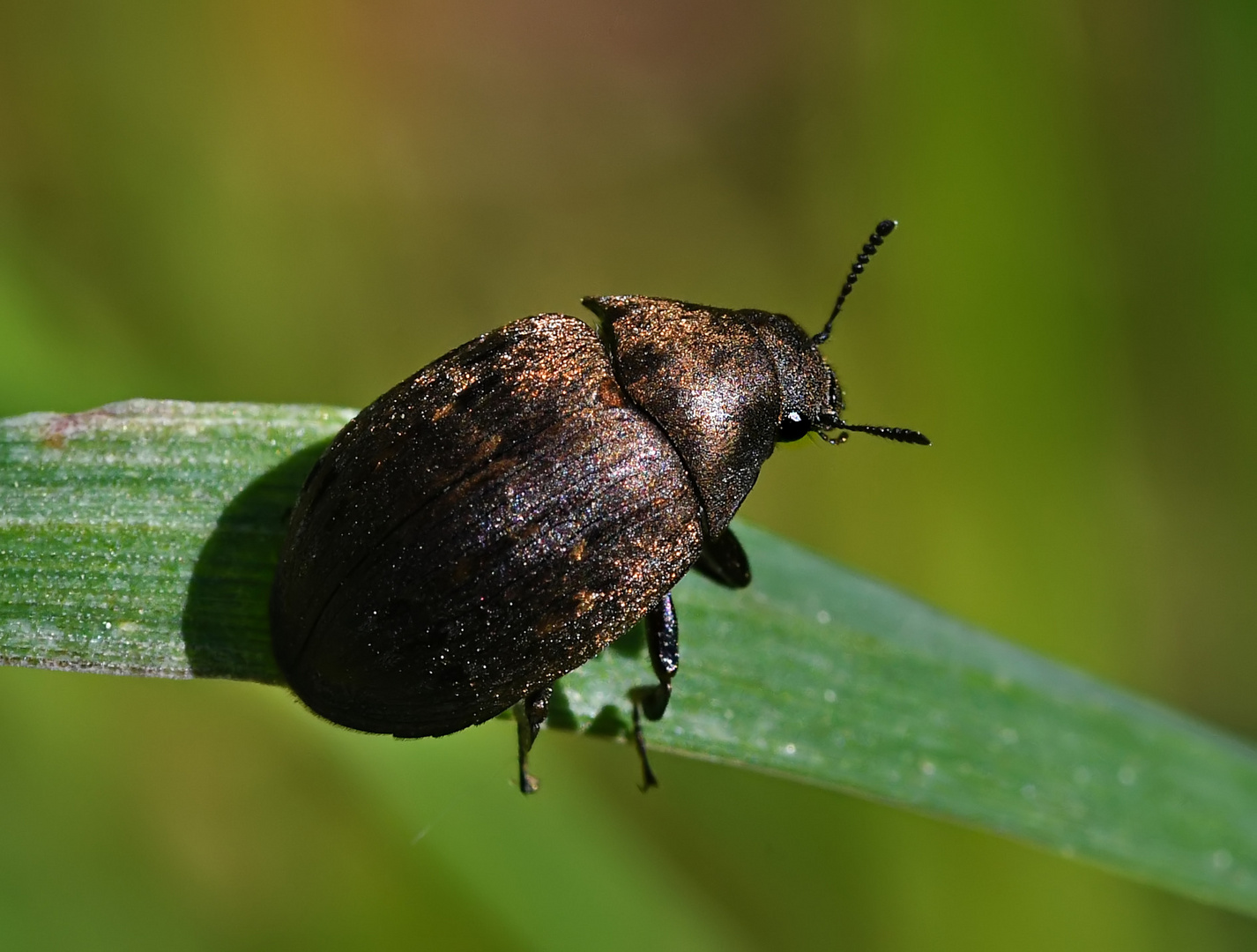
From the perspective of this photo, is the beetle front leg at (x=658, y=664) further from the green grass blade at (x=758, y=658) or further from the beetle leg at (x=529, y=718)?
the beetle leg at (x=529, y=718)

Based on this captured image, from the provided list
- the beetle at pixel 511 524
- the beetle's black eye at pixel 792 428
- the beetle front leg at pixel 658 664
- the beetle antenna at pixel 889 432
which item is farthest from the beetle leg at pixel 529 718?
the beetle antenna at pixel 889 432

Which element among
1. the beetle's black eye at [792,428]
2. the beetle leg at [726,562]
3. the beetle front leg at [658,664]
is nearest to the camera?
the beetle front leg at [658,664]

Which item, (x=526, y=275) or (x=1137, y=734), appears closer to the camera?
(x=1137, y=734)

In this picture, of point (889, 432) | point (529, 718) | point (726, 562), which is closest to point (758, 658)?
point (726, 562)

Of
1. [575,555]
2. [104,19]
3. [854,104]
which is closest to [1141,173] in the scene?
[854,104]

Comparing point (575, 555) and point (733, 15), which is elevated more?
point (733, 15)

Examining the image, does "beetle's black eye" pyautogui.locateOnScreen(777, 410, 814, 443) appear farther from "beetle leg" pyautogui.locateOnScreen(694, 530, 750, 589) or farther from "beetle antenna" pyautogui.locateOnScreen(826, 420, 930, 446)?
"beetle leg" pyautogui.locateOnScreen(694, 530, 750, 589)

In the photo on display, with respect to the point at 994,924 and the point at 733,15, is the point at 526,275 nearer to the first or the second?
the point at 733,15
